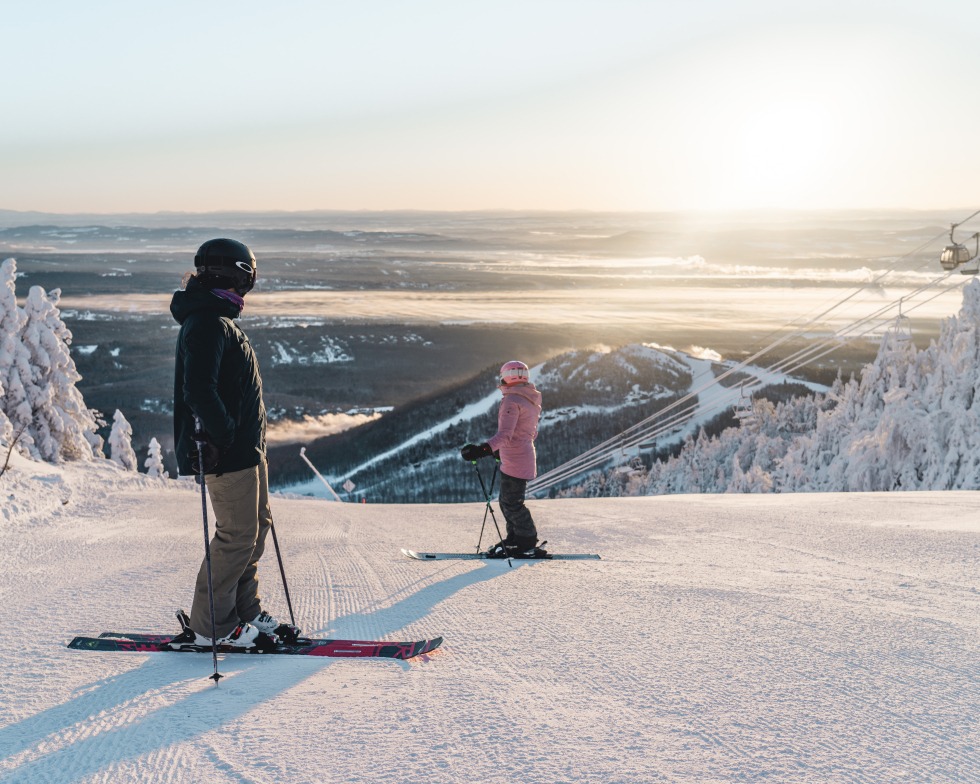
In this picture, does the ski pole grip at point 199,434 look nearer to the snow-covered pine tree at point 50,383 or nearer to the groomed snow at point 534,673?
the groomed snow at point 534,673

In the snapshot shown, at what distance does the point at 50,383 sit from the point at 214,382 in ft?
83.7

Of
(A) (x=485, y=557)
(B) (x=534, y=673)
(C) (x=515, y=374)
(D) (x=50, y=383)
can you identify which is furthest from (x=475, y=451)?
(D) (x=50, y=383)

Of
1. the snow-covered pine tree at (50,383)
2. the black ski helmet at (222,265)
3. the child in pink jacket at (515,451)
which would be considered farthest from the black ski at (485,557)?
the snow-covered pine tree at (50,383)

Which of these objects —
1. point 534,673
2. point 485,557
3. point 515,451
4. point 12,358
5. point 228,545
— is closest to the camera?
point 534,673

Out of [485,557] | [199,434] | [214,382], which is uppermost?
[214,382]

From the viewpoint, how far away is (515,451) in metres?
7.07

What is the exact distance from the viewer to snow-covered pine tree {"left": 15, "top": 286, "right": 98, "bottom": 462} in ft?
84.2

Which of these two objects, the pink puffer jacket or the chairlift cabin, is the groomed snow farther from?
the chairlift cabin

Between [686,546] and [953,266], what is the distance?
25.2 m

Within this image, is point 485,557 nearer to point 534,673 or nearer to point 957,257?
point 534,673

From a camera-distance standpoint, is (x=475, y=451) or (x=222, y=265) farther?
(x=475, y=451)

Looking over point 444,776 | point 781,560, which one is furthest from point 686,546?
point 444,776

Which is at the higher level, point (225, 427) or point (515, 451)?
point (225, 427)

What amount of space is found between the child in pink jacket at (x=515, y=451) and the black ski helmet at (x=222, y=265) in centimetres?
296
